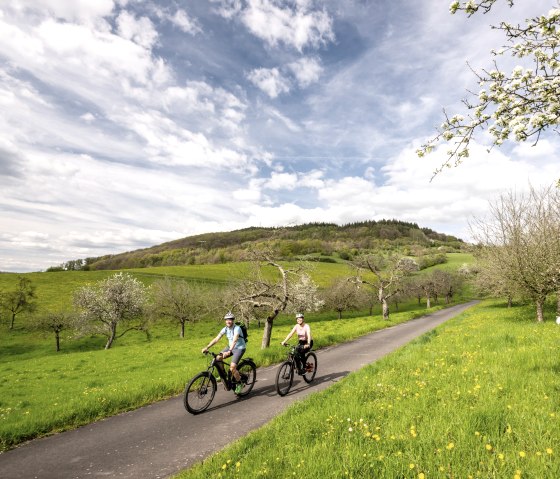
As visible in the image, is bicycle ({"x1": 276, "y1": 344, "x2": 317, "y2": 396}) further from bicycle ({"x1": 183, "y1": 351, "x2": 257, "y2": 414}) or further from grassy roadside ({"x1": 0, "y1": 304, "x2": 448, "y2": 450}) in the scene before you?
grassy roadside ({"x1": 0, "y1": 304, "x2": 448, "y2": 450})

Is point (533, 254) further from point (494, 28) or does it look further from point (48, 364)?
point (48, 364)

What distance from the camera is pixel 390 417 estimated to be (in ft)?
20.5

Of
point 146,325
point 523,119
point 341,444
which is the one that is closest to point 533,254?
point 523,119

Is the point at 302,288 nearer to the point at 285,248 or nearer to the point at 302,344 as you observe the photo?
the point at 285,248

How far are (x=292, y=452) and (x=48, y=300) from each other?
6897 centimetres

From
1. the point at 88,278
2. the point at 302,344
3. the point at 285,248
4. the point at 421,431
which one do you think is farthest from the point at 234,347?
the point at 88,278

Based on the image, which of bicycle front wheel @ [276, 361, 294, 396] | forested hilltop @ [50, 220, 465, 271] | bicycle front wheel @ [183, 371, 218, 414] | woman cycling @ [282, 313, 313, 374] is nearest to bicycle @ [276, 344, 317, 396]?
bicycle front wheel @ [276, 361, 294, 396]

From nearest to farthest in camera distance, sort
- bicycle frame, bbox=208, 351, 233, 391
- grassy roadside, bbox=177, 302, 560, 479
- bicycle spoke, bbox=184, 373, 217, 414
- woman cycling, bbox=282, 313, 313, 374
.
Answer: grassy roadside, bbox=177, 302, 560, 479 < bicycle spoke, bbox=184, 373, 217, 414 < bicycle frame, bbox=208, 351, 233, 391 < woman cycling, bbox=282, 313, 313, 374

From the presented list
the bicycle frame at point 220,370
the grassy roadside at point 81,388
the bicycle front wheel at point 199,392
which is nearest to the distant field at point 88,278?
the grassy roadside at point 81,388

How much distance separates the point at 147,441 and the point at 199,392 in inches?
78.9

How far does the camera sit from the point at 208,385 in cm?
944

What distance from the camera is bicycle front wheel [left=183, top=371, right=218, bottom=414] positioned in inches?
346

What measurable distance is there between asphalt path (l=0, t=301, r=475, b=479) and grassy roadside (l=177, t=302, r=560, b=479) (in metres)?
1.15

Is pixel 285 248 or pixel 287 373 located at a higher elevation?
pixel 285 248
